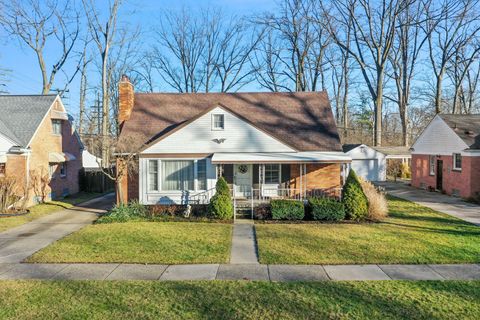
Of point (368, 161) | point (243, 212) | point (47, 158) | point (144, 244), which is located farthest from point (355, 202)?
point (368, 161)

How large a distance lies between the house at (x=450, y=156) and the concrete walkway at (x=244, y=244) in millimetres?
13652

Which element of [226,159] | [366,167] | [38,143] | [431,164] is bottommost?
[366,167]

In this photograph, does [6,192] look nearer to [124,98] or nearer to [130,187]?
[130,187]

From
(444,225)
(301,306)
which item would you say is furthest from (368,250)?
(444,225)

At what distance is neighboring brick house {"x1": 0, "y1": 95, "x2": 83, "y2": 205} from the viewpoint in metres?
17.6

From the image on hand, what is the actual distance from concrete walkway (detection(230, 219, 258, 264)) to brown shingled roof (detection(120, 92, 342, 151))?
5504mm

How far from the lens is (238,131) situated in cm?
1706

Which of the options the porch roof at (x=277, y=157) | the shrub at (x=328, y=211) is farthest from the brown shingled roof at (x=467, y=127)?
the shrub at (x=328, y=211)

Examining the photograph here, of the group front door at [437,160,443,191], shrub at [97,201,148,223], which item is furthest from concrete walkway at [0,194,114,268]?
front door at [437,160,443,191]

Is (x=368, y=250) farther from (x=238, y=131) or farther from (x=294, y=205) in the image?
(x=238, y=131)

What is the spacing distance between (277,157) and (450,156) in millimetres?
12611

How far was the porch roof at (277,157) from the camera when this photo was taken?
606 inches

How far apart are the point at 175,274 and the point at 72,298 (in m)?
2.20

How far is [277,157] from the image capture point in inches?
634
